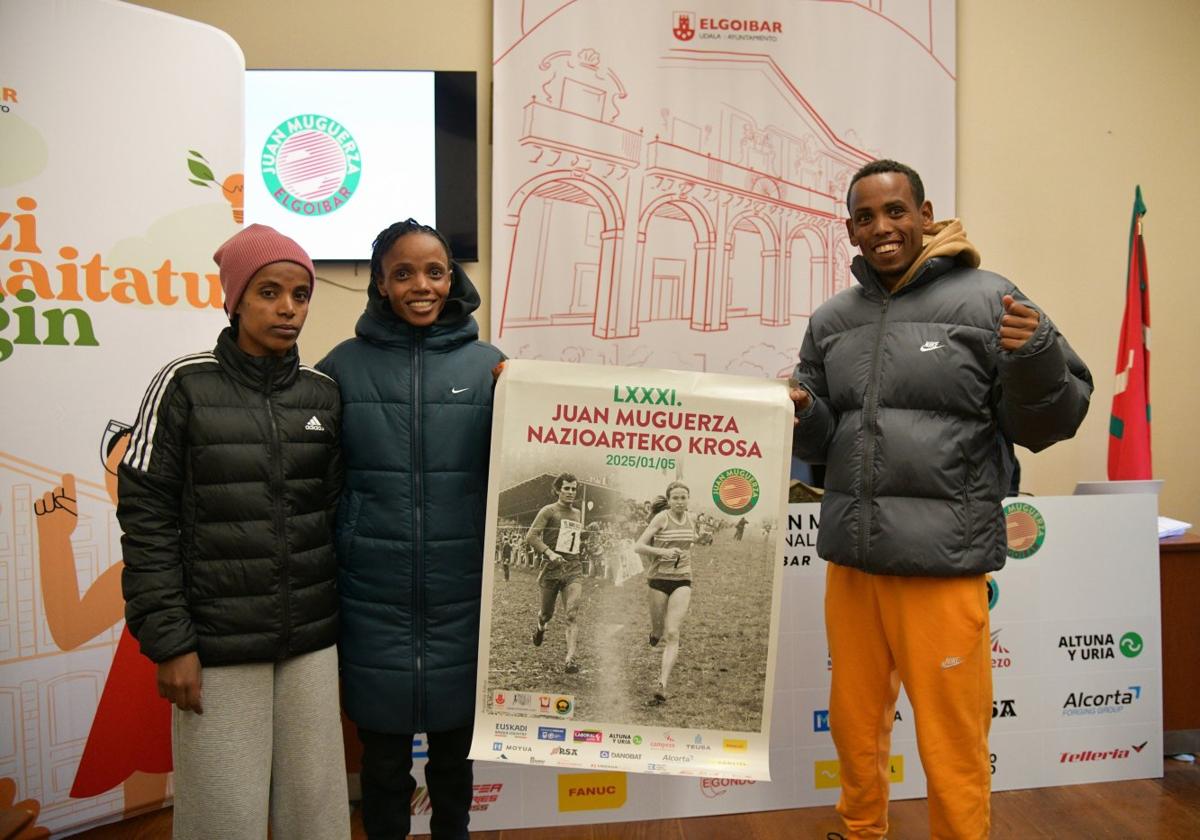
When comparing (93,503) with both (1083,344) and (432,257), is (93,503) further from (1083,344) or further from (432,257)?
(1083,344)

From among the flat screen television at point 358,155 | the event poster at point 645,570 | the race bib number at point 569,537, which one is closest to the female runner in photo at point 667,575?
the event poster at point 645,570

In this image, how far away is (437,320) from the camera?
1610mm

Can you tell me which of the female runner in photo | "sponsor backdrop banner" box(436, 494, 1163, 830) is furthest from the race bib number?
"sponsor backdrop banner" box(436, 494, 1163, 830)

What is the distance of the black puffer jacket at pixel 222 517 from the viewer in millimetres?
1359

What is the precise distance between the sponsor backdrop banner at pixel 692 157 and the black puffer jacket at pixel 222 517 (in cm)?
157

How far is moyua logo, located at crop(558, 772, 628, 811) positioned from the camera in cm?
223

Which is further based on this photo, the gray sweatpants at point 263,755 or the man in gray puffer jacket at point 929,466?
the man in gray puffer jacket at point 929,466

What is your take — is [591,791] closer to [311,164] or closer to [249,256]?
[249,256]

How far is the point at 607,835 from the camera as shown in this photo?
2.18 metres

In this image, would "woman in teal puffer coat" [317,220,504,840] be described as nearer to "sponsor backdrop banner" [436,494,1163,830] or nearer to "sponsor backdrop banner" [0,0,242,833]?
"sponsor backdrop banner" [436,494,1163,830]

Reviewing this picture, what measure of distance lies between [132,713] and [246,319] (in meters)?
1.40

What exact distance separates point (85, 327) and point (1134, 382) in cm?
344

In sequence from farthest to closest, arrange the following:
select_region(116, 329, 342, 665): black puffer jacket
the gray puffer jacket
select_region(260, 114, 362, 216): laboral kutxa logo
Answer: select_region(260, 114, 362, 216): laboral kutxa logo
the gray puffer jacket
select_region(116, 329, 342, 665): black puffer jacket

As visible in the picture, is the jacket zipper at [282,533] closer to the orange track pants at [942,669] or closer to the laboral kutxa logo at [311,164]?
the orange track pants at [942,669]
